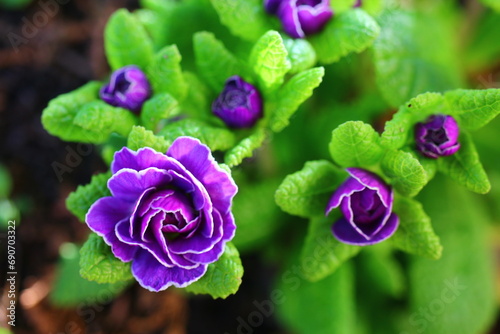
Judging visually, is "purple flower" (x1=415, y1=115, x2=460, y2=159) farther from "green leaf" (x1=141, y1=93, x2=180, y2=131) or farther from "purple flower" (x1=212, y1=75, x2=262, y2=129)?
"green leaf" (x1=141, y1=93, x2=180, y2=131)

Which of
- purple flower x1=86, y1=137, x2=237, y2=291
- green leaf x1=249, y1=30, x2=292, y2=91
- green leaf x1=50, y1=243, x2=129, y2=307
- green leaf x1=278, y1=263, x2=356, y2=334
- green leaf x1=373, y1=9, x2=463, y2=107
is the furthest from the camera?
green leaf x1=50, y1=243, x2=129, y2=307

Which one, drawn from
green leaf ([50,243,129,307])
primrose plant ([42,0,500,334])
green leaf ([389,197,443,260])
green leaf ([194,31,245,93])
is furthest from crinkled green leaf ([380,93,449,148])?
green leaf ([50,243,129,307])

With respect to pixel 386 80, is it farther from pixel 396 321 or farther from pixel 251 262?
pixel 251 262

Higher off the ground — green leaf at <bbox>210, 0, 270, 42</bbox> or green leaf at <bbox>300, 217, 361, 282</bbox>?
green leaf at <bbox>210, 0, 270, 42</bbox>

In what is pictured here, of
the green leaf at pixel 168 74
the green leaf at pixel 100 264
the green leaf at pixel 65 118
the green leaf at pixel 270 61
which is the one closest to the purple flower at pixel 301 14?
the green leaf at pixel 270 61

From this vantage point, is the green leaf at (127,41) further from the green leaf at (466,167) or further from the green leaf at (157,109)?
the green leaf at (466,167)

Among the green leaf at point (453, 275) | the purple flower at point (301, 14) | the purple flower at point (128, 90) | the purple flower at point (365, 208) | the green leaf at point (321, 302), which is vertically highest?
the purple flower at point (128, 90)

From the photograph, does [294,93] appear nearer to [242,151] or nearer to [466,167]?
[242,151]
